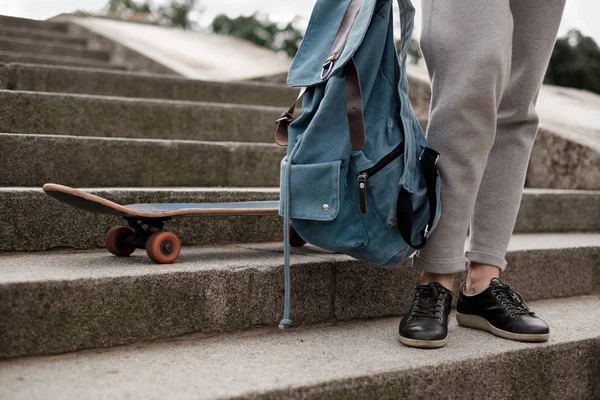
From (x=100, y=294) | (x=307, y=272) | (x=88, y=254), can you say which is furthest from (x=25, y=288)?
(x=307, y=272)

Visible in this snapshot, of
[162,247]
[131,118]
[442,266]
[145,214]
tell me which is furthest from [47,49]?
[442,266]

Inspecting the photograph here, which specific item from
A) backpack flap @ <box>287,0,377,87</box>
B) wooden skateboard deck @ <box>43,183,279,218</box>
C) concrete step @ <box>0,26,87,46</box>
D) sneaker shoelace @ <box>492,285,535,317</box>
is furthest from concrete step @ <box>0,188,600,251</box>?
concrete step @ <box>0,26,87,46</box>

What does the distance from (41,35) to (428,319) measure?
5.92 meters

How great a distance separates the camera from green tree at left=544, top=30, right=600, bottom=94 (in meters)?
10.4

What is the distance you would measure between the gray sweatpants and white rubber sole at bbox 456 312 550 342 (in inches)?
7.9

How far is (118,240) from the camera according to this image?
88.1 inches

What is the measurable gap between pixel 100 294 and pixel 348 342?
2.54 ft

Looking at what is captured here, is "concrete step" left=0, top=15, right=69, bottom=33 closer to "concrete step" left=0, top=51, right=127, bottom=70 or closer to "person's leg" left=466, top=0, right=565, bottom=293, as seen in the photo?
"concrete step" left=0, top=51, right=127, bottom=70

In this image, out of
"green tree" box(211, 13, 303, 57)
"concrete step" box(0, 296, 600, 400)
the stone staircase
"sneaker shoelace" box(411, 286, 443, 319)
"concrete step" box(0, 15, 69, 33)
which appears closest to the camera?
"concrete step" box(0, 296, 600, 400)

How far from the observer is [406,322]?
205 cm

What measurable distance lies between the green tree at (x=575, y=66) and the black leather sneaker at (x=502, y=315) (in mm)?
9088

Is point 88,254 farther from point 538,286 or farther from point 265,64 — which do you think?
point 265,64

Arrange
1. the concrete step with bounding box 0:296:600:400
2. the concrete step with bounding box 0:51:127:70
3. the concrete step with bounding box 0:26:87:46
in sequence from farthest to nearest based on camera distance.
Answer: the concrete step with bounding box 0:26:87:46 → the concrete step with bounding box 0:51:127:70 → the concrete step with bounding box 0:296:600:400

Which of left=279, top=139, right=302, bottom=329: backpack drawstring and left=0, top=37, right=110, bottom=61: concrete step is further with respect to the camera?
left=0, top=37, right=110, bottom=61: concrete step
